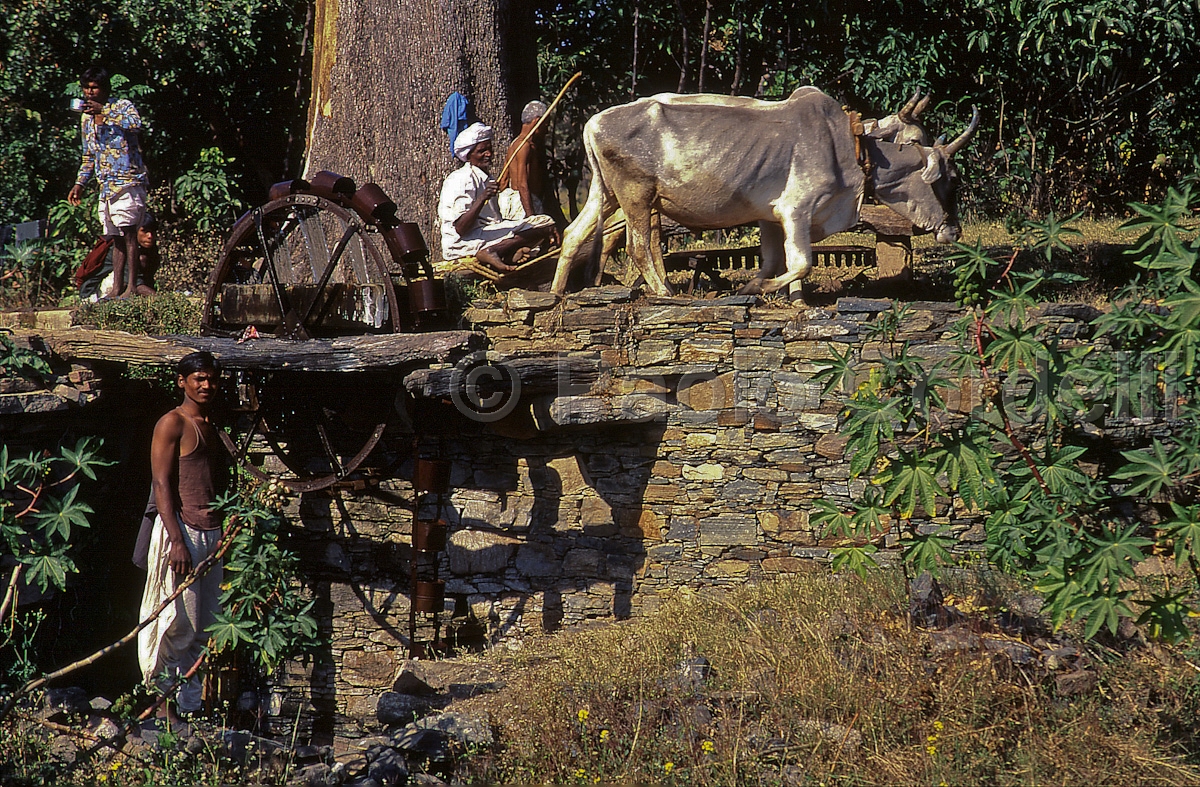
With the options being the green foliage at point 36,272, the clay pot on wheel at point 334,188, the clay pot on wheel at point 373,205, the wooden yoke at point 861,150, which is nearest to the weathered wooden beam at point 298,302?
the clay pot on wheel at point 373,205

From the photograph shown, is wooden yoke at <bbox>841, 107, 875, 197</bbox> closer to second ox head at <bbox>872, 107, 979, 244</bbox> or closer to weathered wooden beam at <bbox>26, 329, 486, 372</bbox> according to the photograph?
second ox head at <bbox>872, 107, 979, 244</bbox>

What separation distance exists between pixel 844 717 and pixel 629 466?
2614 millimetres

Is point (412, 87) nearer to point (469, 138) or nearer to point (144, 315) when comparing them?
point (469, 138)

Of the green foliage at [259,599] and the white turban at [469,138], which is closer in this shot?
the green foliage at [259,599]

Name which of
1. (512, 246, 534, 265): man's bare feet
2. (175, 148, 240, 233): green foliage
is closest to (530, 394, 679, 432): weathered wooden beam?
(512, 246, 534, 265): man's bare feet

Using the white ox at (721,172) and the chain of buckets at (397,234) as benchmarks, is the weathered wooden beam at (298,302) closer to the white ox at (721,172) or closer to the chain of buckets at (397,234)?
the chain of buckets at (397,234)

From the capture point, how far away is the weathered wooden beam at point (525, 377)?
289 inches

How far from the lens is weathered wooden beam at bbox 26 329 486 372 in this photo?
24.3 feet

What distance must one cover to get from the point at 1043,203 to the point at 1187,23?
9.72ft

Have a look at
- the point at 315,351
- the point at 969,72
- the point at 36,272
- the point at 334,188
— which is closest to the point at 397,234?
the point at 334,188

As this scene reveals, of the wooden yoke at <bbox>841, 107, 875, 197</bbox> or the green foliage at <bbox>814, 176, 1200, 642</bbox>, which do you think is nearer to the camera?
the green foliage at <bbox>814, 176, 1200, 642</bbox>

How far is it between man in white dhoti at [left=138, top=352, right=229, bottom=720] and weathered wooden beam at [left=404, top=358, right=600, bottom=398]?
1.33 meters

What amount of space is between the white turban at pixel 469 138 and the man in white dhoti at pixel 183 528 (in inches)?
94.8

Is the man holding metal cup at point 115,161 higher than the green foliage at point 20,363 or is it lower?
higher
